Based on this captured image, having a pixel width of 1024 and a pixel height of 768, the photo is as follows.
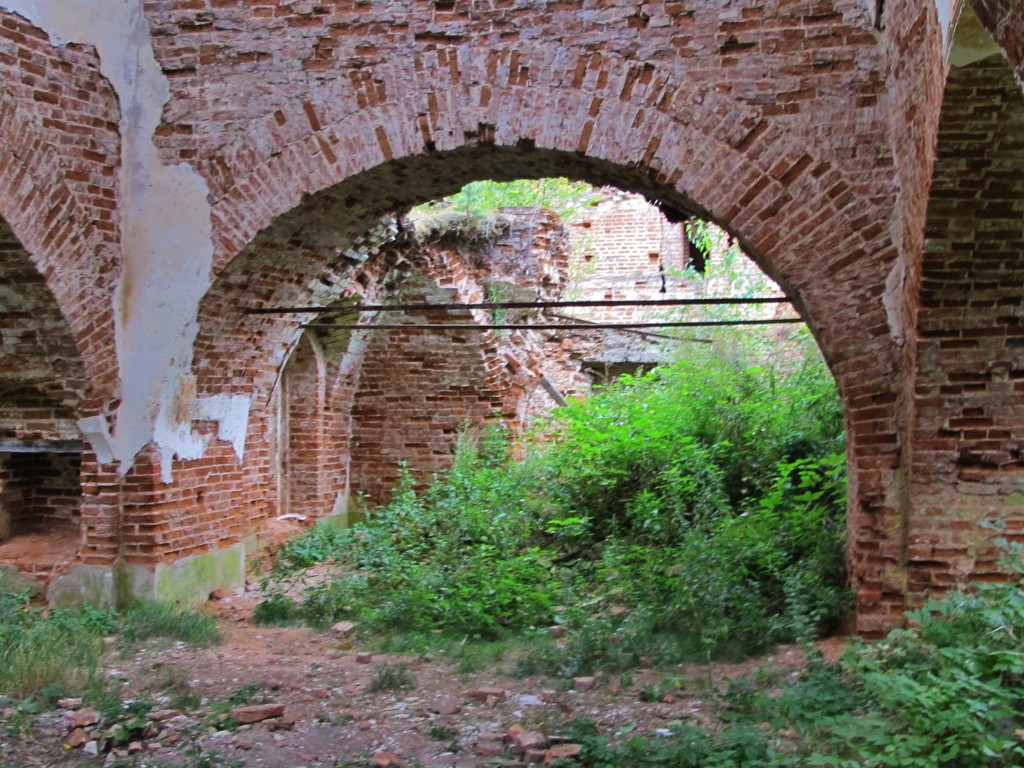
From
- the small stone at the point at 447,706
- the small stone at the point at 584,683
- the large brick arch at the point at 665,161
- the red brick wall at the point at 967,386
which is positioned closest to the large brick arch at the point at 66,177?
the large brick arch at the point at 665,161

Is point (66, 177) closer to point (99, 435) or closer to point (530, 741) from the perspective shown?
point (99, 435)

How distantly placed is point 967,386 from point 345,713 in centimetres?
392

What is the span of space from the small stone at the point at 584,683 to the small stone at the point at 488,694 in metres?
0.41

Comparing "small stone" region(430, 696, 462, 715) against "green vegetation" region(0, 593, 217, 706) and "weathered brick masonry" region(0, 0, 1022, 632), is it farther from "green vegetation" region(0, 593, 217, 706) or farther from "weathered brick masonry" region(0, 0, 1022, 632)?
"weathered brick masonry" region(0, 0, 1022, 632)

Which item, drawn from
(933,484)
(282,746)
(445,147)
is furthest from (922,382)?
(282,746)

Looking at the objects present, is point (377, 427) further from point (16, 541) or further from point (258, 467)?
point (16, 541)

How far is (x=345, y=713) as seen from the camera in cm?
495

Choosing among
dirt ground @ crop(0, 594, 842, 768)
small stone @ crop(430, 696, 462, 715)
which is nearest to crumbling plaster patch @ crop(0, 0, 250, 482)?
dirt ground @ crop(0, 594, 842, 768)

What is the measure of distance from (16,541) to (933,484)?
22.8 feet

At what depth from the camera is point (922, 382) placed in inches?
207

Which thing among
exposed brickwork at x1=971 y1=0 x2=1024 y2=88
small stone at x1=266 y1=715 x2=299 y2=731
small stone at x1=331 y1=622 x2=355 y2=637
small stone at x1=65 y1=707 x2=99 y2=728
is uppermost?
exposed brickwork at x1=971 y1=0 x2=1024 y2=88

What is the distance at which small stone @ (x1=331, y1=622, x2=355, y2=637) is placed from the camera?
6.84m

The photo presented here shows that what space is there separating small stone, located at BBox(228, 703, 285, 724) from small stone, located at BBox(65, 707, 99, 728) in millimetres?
655

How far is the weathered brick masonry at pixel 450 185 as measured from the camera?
5270mm
